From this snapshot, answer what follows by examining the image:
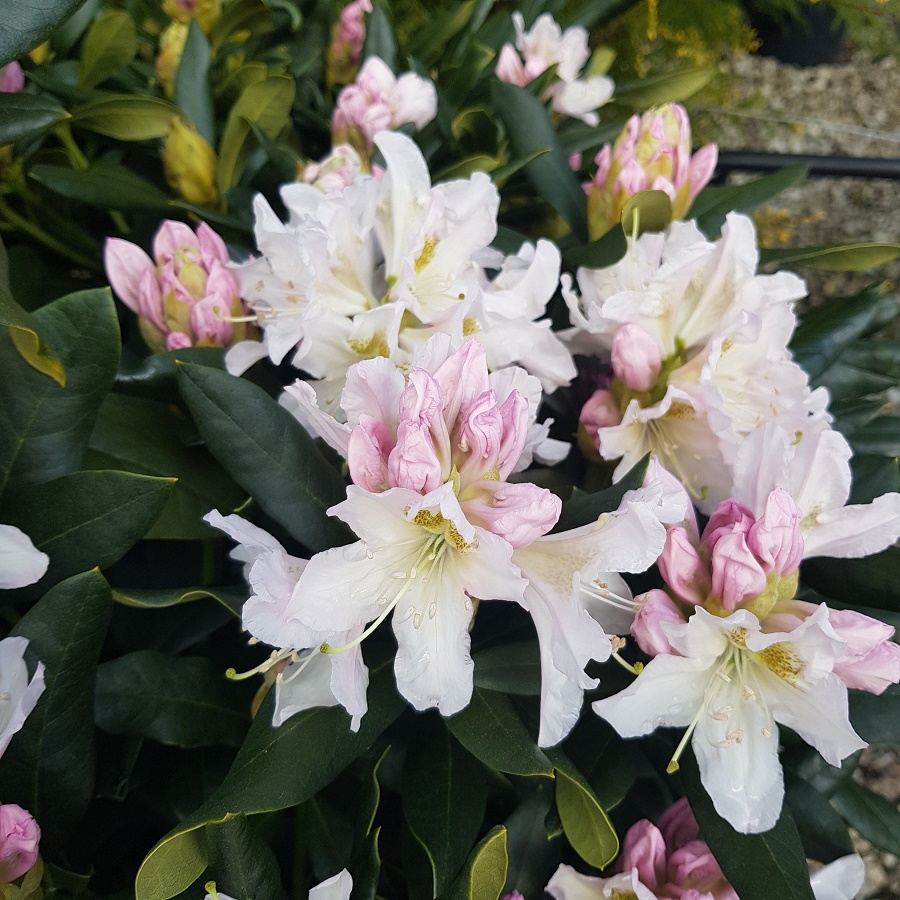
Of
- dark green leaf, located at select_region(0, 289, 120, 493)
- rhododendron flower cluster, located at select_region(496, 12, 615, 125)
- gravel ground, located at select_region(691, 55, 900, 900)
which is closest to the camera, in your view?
dark green leaf, located at select_region(0, 289, 120, 493)

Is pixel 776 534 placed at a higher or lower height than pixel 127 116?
lower

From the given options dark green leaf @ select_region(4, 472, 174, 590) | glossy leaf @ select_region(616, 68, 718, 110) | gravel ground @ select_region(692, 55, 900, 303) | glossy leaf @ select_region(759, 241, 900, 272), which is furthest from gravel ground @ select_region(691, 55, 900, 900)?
dark green leaf @ select_region(4, 472, 174, 590)

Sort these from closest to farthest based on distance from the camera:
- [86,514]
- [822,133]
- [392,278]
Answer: [86,514] → [392,278] → [822,133]

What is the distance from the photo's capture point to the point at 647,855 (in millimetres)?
579

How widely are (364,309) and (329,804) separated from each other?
1.37 ft

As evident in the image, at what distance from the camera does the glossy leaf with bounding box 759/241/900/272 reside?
78 cm

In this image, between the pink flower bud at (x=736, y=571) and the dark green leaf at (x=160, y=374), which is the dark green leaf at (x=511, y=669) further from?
the dark green leaf at (x=160, y=374)

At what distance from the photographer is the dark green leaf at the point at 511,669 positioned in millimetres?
501

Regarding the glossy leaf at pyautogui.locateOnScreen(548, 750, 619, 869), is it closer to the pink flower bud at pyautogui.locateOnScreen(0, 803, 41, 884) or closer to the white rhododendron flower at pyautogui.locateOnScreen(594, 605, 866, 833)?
the white rhododendron flower at pyautogui.locateOnScreen(594, 605, 866, 833)

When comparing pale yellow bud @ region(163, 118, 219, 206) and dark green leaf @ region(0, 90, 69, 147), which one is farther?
pale yellow bud @ region(163, 118, 219, 206)

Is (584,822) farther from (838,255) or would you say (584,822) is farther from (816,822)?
(838,255)

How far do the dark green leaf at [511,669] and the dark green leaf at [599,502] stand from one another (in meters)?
0.08

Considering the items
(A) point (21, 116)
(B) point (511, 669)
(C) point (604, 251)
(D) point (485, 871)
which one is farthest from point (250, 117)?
(D) point (485, 871)

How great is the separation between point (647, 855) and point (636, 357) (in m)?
0.37
